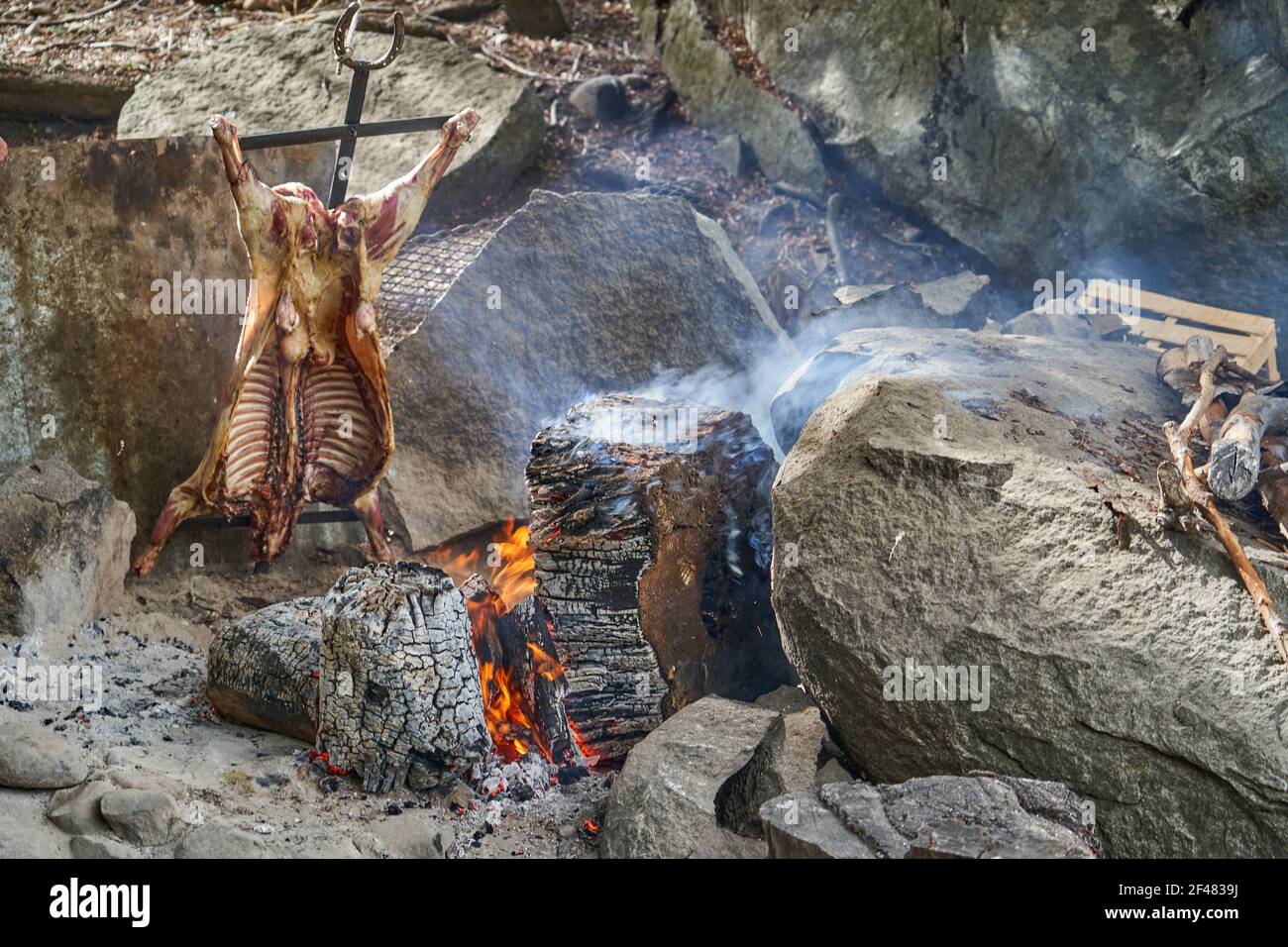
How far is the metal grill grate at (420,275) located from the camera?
6195 mm

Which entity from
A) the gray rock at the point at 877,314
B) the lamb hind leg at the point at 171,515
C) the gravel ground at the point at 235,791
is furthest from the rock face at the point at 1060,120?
the lamb hind leg at the point at 171,515

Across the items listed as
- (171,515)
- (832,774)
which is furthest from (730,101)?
(832,774)

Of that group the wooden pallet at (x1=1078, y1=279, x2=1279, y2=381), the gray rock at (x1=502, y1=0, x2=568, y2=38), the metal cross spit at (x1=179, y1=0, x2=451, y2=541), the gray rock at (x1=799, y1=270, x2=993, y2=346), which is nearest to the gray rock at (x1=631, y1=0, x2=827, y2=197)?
the gray rock at (x1=502, y1=0, x2=568, y2=38)

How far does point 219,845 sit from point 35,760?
70cm

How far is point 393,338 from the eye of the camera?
6051 millimetres

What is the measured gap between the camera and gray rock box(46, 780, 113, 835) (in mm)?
3484

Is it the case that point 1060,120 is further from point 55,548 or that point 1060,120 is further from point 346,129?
point 55,548

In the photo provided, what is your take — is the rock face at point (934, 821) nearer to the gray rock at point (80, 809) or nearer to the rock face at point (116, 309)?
the gray rock at point (80, 809)

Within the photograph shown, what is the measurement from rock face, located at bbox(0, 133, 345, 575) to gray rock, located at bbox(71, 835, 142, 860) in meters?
2.26

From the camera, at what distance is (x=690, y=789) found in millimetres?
3775

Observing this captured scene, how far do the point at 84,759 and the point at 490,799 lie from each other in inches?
48.2

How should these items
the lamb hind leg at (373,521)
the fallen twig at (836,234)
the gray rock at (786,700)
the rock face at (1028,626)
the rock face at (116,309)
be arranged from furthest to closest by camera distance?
the fallen twig at (836,234)
the lamb hind leg at (373,521)
the rock face at (116,309)
the gray rock at (786,700)
the rock face at (1028,626)

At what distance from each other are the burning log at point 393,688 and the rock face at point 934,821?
1.21 meters
